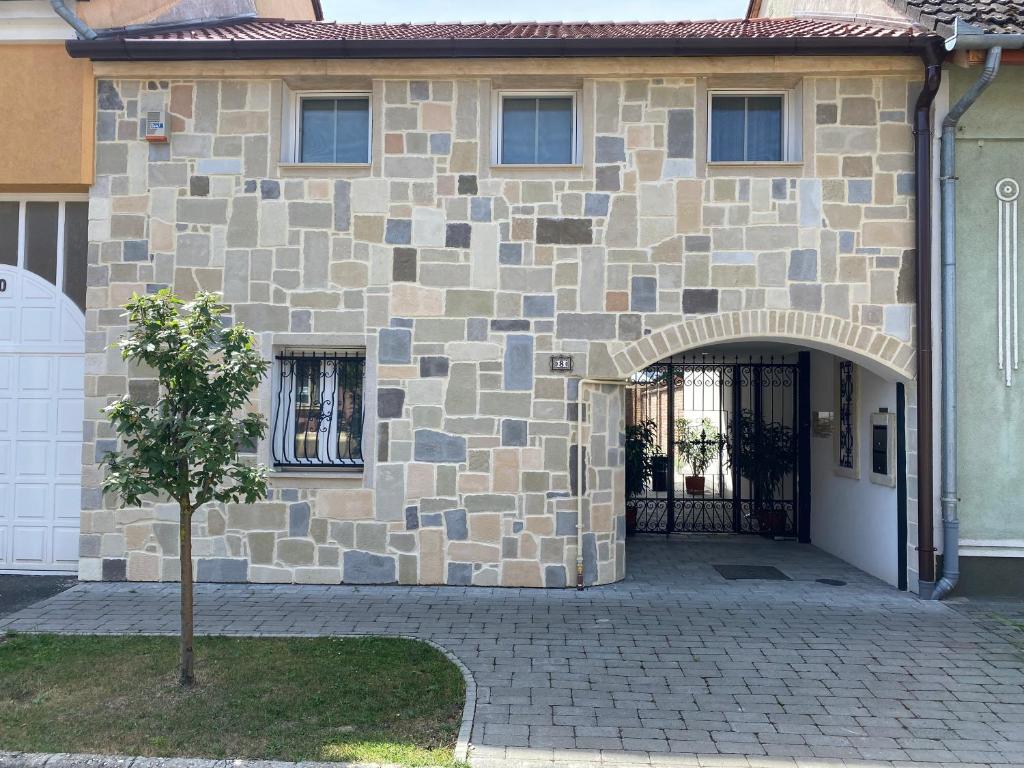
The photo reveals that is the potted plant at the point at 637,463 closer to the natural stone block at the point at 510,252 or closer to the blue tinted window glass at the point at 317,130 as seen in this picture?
the natural stone block at the point at 510,252

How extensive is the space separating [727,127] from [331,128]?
408 cm

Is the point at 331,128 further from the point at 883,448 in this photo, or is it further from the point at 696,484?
the point at 696,484

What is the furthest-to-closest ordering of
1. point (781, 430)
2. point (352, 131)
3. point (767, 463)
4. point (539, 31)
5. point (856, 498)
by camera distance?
point (781, 430)
point (767, 463)
point (856, 498)
point (539, 31)
point (352, 131)

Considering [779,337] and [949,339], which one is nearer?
[949,339]

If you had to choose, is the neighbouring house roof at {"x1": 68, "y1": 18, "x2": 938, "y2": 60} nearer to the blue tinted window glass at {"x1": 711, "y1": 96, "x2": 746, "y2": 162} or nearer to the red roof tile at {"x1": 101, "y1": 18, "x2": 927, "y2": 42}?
the red roof tile at {"x1": 101, "y1": 18, "x2": 927, "y2": 42}

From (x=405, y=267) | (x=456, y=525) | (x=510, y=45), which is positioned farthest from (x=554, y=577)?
(x=510, y=45)

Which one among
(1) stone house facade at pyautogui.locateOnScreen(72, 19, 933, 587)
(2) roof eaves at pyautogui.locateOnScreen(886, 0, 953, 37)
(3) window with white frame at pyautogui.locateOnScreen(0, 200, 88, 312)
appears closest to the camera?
(2) roof eaves at pyautogui.locateOnScreen(886, 0, 953, 37)

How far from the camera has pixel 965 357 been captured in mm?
7754

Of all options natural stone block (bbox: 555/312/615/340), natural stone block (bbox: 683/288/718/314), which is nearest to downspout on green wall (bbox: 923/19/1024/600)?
natural stone block (bbox: 683/288/718/314)

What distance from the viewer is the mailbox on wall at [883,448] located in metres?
8.27

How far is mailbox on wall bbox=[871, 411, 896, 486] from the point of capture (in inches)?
326

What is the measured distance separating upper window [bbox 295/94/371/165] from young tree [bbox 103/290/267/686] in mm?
3428

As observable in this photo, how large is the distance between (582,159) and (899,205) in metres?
3.14

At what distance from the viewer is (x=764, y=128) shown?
821 cm
